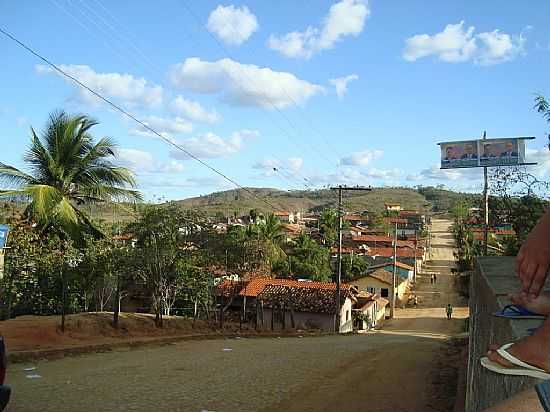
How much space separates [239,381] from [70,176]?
36.1ft

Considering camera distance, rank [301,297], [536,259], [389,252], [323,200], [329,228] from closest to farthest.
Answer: [536,259], [301,297], [329,228], [389,252], [323,200]

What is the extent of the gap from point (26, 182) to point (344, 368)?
1175 cm

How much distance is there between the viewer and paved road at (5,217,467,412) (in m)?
8.19

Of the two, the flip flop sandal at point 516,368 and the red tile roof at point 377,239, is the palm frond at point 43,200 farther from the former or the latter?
the red tile roof at point 377,239

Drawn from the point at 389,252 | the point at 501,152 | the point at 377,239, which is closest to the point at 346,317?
the point at 501,152

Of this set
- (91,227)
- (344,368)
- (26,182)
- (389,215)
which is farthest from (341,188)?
(389,215)

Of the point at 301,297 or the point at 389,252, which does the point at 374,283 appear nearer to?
the point at 301,297

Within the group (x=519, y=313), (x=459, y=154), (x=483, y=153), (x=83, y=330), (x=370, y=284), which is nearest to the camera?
(x=519, y=313)

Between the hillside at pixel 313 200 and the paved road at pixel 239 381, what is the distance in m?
101

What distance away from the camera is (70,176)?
18016 mm

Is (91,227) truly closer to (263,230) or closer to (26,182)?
(26,182)

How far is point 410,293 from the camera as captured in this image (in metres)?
55.0

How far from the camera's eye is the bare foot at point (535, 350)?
1588 mm

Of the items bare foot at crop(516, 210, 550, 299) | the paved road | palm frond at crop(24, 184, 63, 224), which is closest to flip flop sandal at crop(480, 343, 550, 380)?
bare foot at crop(516, 210, 550, 299)
